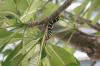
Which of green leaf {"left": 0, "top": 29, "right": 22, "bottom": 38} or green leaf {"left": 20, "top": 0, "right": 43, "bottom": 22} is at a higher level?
green leaf {"left": 20, "top": 0, "right": 43, "bottom": 22}

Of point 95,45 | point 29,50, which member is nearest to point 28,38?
point 29,50

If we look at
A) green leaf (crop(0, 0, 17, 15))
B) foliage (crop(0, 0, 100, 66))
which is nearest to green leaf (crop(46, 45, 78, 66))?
foliage (crop(0, 0, 100, 66))

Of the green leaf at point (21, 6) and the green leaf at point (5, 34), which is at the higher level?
the green leaf at point (21, 6)

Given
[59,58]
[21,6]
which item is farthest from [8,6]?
[59,58]

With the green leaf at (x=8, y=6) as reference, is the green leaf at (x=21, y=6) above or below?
below

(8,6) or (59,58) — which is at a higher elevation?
(8,6)

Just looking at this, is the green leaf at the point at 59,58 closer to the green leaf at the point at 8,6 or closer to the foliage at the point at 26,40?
the foliage at the point at 26,40

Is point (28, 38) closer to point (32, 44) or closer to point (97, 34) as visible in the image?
point (32, 44)

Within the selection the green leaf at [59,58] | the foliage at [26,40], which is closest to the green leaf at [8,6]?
the foliage at [26,40]

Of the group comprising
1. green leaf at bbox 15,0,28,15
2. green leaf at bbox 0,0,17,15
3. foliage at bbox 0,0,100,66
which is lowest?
foliage at bbox 0,0,100,66

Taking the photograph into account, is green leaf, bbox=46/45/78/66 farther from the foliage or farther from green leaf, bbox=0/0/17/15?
green leaf, bbox=0/0/17/15

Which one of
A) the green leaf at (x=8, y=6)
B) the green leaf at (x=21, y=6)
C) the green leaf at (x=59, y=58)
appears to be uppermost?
the green leaf at (x=8, y=6)

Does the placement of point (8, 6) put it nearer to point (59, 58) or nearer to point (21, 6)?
point (21, 6)
